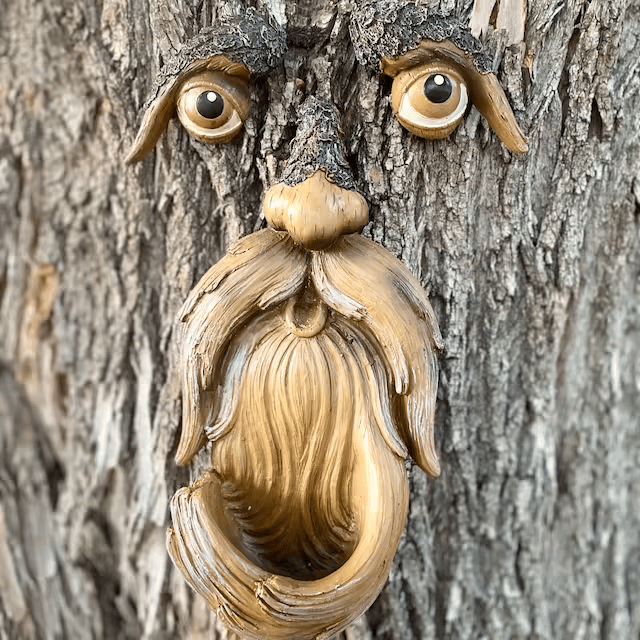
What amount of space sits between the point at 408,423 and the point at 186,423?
7.6 inches

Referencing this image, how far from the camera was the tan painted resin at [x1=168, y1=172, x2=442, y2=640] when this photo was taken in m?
0.48

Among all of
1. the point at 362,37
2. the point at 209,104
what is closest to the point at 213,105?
the point at 209,104

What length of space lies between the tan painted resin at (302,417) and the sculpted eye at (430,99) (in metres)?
0.12

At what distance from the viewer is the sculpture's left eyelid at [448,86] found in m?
0.53

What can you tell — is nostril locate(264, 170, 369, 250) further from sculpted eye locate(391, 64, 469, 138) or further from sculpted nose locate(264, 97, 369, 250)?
sculpted eye locate(391, 64, 469, 138)

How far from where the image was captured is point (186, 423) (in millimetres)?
545

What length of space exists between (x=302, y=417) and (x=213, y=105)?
0.29 metres

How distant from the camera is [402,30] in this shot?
0.52 metres

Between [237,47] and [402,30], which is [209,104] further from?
[402,30]

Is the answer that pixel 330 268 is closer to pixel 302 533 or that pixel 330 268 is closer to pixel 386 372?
pixel 386 372

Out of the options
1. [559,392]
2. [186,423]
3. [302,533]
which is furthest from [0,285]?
[559,392]

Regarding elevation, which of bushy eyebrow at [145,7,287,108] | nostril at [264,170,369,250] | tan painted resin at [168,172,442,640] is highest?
bushy eyebrow at [145,7,287,108]

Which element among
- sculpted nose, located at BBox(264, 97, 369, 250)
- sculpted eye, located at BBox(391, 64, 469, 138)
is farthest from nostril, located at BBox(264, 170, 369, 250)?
sculpted eye, located at BBox(391, 64, 469, 138)

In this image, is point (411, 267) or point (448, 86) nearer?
point (448, 86)
